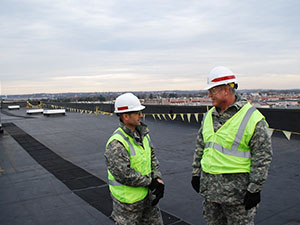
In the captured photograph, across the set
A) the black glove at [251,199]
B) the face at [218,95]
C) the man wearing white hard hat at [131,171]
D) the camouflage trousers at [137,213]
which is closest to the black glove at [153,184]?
the man wearing white hard hat at [131,171]

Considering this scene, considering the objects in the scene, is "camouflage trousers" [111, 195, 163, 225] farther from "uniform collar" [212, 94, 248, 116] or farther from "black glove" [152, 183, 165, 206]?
"uniform collar" [212, 94, 248, 116]

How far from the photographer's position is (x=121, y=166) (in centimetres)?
279

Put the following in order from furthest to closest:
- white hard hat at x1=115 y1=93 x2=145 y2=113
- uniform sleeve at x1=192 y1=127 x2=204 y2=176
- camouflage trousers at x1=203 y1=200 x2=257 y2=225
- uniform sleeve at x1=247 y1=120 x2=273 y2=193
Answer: uniform sleeve at x1=192 y1=127 x2=204 y2=176
white hard hat at x1=115 y1=93 x2=145 y2=113
camouflage trousers at x1=203 y1=200 x2=257 y2=225
uniform sleeve at x1=247 y1=120 x2=273 y2=193

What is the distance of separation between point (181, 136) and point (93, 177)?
586 cm

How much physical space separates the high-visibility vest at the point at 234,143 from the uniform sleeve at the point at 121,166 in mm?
775

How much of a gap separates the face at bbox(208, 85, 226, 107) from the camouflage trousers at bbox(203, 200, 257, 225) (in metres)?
1.06

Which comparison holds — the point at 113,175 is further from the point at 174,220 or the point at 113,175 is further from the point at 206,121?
the point at 174,220

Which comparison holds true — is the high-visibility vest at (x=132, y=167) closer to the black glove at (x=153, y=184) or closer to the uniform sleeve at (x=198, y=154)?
the black glove at (x=153, y=184)

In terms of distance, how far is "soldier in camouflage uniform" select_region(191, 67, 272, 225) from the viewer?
263 cm

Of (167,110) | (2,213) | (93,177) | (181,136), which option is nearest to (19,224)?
(2,213)

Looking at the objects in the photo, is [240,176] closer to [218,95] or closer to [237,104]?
[237,104]

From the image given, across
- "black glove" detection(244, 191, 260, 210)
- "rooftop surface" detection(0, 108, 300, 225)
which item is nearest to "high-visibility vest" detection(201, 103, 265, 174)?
"black glove" detection(244, 191, 260, 210)

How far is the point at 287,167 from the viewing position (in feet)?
21.5

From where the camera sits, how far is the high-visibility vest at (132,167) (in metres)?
2.89
